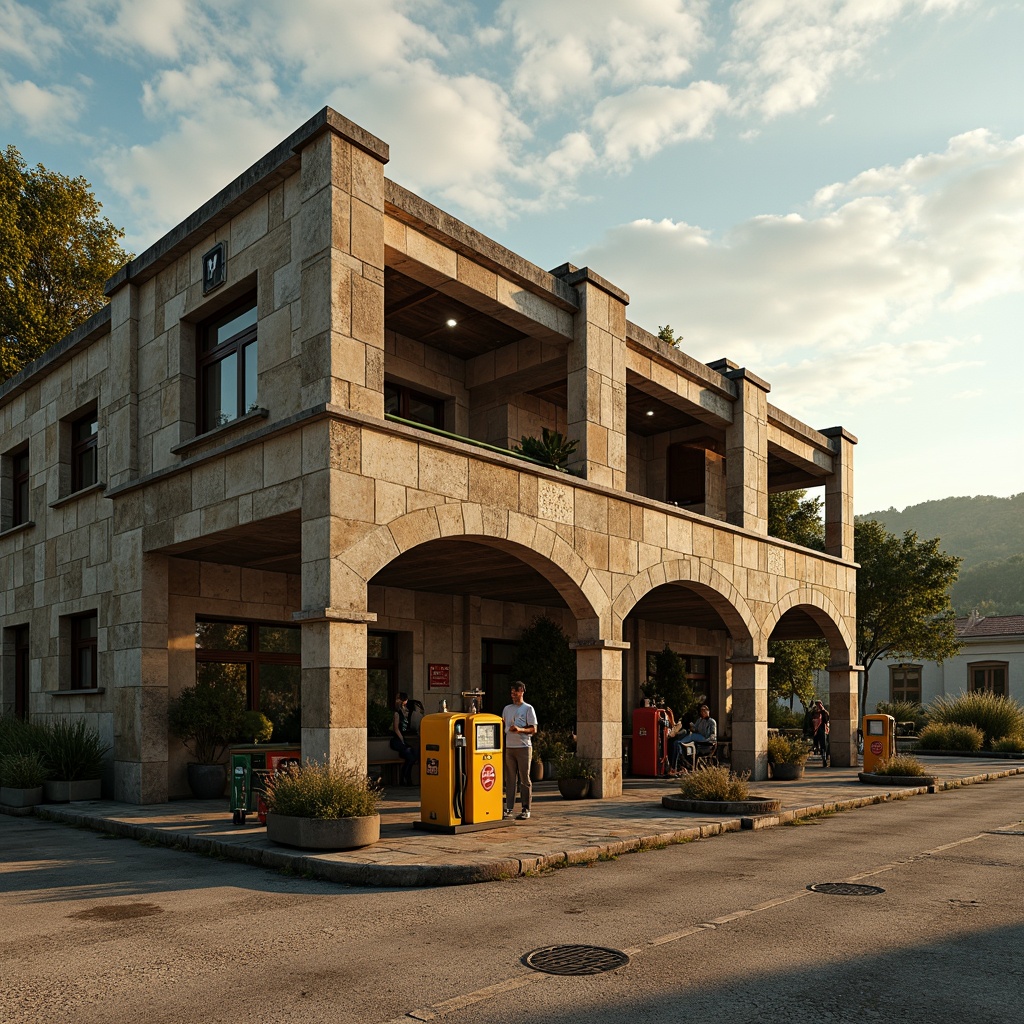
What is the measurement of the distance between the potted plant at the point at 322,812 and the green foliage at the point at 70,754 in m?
6.38

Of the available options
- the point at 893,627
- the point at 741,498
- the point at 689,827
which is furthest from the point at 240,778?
the point at 893,627

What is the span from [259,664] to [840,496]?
53.0ft

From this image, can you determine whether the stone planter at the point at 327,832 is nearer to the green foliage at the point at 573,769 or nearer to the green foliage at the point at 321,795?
the green foliage at the point at 321,795

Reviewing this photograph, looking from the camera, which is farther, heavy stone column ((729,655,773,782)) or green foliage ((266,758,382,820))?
heavy stone column ((729,655,773,782))

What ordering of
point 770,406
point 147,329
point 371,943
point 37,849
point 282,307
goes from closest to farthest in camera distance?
point 371,943
point 37,849
point 282,307
point 147,329
point 770,406

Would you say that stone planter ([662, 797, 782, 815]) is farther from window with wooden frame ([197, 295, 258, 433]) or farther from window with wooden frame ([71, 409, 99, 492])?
window with wooden frame ([71, 409, 99, 492])

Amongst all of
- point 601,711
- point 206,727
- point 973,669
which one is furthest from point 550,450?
point 973,669

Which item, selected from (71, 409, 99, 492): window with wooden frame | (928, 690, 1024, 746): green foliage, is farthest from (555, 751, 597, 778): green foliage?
(928, 690, 1024, 746): green foliage

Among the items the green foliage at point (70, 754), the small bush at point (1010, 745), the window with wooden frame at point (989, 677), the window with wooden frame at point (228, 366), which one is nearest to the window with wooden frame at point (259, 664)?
the green foliage at point (70, 754)

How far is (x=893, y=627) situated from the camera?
124ft

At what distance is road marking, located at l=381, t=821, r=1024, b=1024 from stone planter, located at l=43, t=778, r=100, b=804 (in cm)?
1173

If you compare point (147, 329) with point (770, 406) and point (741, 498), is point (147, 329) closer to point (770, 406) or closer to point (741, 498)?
point (741, 498)

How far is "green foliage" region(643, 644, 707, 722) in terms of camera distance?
24.9m

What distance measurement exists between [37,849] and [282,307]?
25.0 ft
